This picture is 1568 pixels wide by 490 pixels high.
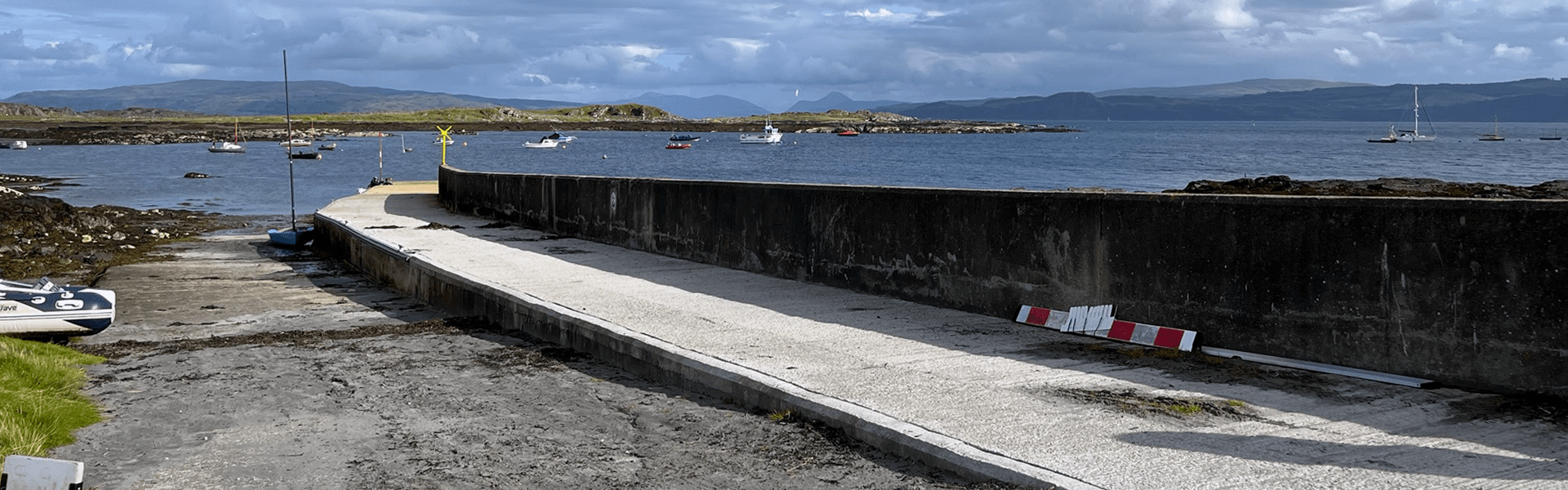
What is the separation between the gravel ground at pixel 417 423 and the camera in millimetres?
6590

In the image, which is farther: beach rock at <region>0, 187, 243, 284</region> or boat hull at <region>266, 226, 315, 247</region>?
boat hull at <region>266, 226, 315, 247</region>

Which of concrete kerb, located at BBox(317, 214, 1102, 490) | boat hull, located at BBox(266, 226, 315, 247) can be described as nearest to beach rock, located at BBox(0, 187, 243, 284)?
boat hull, located at BBox(266, 226, 315, 247)

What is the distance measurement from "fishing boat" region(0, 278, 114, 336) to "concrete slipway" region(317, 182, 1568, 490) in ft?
11.4

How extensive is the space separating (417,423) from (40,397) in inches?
100

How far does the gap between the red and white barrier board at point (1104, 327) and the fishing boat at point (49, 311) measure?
8.07 m

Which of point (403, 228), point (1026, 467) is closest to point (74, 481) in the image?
point (1026, 467)

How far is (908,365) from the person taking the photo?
26.8 feet

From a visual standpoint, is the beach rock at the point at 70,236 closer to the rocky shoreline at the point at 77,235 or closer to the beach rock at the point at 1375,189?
the rocky shoreline at the point at 77,235

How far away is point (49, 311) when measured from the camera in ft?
37.1

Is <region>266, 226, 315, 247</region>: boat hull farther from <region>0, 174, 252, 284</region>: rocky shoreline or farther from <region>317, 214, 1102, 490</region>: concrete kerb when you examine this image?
<region>317, 214, 1102, 490</region>: concrete kerb

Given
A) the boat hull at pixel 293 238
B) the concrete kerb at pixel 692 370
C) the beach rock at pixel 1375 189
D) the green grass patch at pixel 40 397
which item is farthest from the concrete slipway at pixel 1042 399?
the beach rock at pixel 1375 189

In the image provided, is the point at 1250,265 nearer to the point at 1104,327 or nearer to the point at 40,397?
the point at 1104,327

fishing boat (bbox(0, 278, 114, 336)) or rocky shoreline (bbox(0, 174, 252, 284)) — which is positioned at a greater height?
fishing boat (bbox(0, 278, 114, 336))

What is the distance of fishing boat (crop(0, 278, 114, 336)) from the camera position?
11.2 metres
